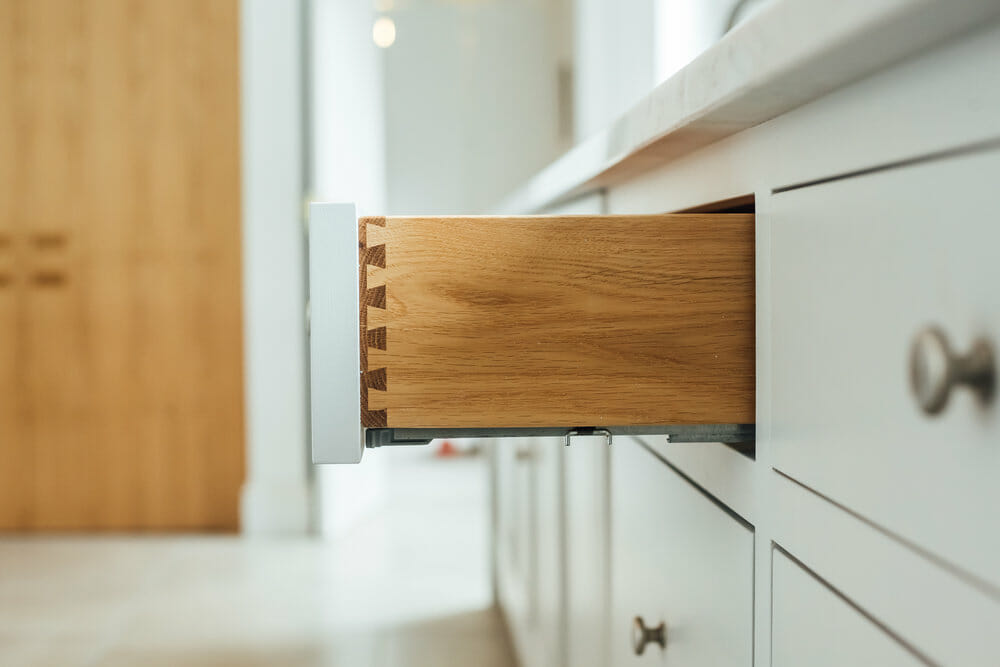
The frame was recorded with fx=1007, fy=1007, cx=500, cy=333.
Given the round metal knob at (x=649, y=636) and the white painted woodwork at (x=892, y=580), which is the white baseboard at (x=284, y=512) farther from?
the white painted woodwork at (x=892, y=580)

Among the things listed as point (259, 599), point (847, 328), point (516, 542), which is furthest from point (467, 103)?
point (847, 328)

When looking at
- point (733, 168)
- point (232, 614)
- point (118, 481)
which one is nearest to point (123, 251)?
point (118, 481)

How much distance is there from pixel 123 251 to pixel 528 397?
2783 mm

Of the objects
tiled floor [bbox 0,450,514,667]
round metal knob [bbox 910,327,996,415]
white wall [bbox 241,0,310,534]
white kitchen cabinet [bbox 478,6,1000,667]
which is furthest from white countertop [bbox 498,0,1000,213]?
white wall [bbox 241,0,310,534]

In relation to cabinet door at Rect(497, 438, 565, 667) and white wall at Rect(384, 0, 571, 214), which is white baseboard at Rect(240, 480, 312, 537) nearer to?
cabinet door at Rect(497, 438, 565, 667)

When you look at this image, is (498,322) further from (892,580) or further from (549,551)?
(549,551)

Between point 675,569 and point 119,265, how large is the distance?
270 centimetres

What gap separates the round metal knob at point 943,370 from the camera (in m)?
0.34

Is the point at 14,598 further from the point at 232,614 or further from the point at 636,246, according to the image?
the point at 636,246

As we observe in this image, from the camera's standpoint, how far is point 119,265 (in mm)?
3080

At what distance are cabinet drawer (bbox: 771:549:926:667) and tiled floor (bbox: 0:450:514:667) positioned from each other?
155 cm

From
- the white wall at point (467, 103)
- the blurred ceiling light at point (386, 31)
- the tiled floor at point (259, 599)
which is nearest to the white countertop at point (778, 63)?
the tiled floor at point (259, 599)

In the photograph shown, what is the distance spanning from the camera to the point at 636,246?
57cm

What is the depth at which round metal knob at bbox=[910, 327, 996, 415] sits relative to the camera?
1.12 ft
